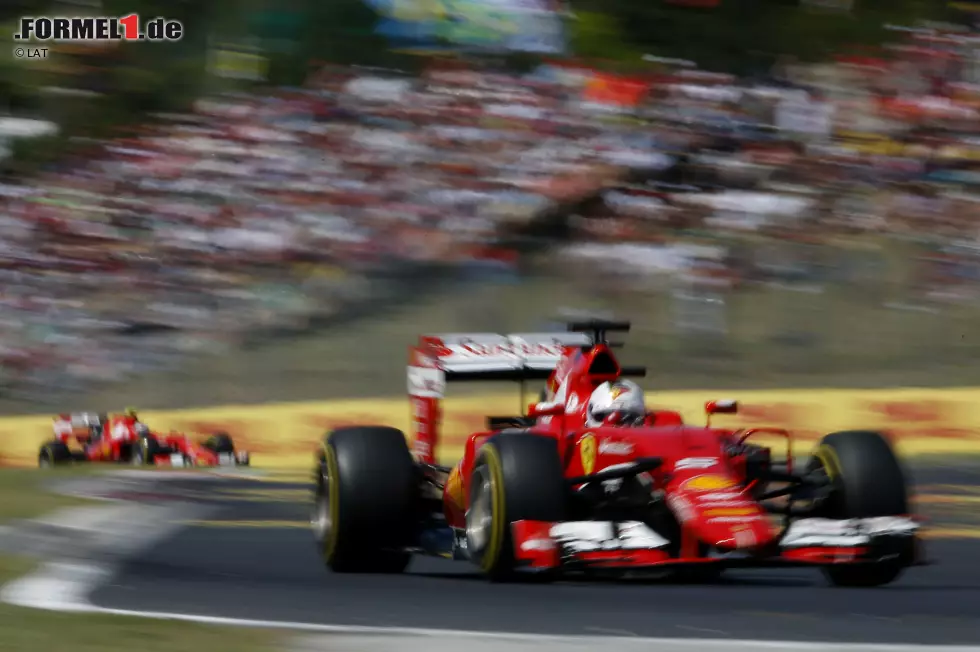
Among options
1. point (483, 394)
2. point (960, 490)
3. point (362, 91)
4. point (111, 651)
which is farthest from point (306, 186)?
point (111, 651)

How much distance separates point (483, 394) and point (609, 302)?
1714mm

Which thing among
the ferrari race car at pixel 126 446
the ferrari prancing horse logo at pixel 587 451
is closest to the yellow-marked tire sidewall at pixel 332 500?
the ferrari prancing horse logo at pixel 587 451

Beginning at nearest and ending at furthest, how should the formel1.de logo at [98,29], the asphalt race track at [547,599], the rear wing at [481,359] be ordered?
the asphalt race track at [547,599] → the rear wing at [481,359] → the formel1.de logo at [98,29]

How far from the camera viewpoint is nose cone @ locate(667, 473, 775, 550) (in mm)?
5691

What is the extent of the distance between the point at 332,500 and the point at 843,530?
2279 mm

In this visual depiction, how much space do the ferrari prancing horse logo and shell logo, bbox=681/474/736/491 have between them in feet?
1.63

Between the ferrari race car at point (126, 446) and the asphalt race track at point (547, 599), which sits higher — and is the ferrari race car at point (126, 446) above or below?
below

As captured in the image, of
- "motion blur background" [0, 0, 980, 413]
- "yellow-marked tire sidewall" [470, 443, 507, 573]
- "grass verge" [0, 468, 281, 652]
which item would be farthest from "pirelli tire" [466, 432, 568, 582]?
"motion blur background" [0, 0, 980, 413]

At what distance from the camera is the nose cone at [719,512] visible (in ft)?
18.7

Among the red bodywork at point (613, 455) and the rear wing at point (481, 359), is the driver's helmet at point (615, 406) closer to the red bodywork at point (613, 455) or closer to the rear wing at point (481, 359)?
the red bodywork at point (613, 455)

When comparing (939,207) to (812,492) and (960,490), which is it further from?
(812,492)

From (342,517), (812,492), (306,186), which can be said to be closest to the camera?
(812,492)

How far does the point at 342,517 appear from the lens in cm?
698

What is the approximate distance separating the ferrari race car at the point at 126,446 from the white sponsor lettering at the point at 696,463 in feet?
31.4
